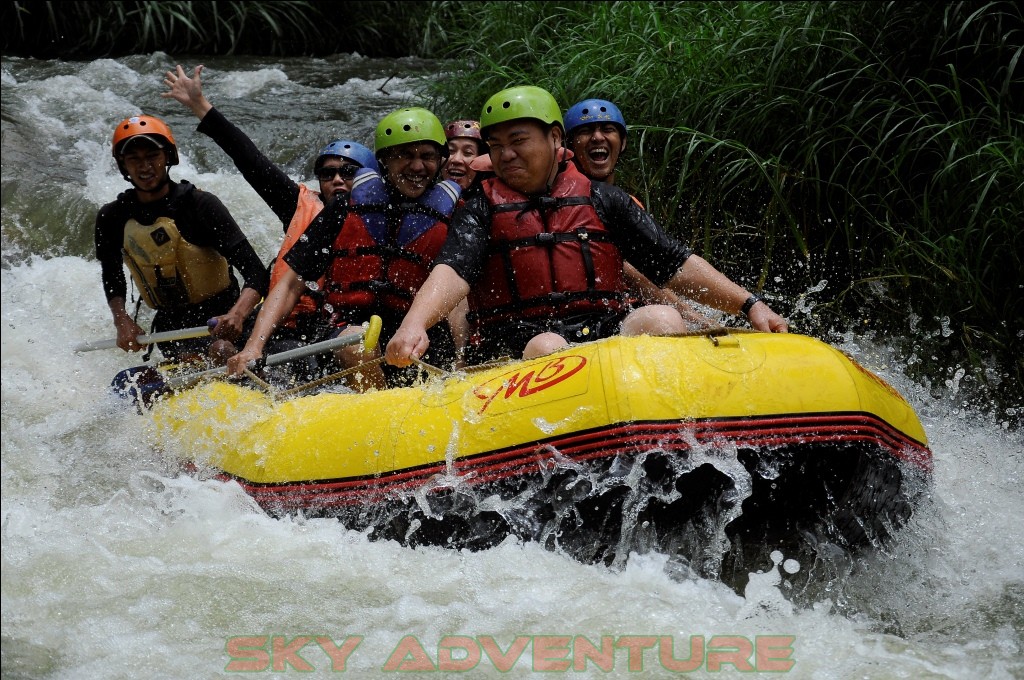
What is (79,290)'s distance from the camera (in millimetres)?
6223

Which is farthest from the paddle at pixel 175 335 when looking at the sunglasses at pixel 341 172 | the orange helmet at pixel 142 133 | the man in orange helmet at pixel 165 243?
the sunglasses at pixel 341 172

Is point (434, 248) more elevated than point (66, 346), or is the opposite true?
point (434, 248)

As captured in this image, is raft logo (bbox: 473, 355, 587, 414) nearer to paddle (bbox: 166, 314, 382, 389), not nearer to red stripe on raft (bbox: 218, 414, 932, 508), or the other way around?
red stripe on raft (bbox: 218, 414, 932, 508)

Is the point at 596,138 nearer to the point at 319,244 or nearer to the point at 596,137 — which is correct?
the point at 596,137

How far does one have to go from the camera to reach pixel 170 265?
448 cm

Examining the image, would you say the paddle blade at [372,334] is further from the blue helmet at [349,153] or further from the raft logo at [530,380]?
the blue helmet at [349,153]

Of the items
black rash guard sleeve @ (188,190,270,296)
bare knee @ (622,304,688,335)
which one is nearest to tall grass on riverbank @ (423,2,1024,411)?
bare knee @ (622,304,688,335)

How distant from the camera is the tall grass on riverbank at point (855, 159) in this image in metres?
4.32

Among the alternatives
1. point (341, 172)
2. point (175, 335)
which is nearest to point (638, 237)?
point (341, 172)

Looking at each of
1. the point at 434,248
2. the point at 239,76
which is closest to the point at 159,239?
the point at 434,248

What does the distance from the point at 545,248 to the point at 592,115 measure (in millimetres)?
1338

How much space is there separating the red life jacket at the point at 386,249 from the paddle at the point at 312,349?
0.22 meters

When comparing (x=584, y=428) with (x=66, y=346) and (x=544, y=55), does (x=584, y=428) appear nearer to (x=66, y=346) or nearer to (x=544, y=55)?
(x=66, y=346)

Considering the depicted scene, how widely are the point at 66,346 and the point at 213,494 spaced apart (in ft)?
8.80
